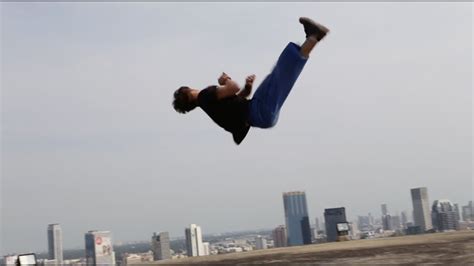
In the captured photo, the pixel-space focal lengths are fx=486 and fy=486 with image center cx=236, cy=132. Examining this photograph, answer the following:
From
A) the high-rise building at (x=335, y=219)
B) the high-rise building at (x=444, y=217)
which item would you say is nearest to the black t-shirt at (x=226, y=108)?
the high-rise building at (x=335, y=219)

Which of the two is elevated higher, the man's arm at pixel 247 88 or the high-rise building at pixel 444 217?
the man's arm at pixel 247 88

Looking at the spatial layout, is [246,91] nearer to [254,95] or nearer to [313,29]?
[254,95]

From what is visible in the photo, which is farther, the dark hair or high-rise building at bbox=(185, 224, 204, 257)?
high-rise building at bbox=(185, 224, 204, 257)

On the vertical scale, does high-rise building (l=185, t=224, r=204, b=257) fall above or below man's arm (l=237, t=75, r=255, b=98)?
below

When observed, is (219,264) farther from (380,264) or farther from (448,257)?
(448,257)

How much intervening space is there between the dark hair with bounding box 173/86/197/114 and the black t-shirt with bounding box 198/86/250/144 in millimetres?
118

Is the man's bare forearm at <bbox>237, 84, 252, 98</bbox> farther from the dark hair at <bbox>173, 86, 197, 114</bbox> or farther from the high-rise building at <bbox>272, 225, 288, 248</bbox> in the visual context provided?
the high-rise building at <bbox>272, 225, 288, 248</bbox>

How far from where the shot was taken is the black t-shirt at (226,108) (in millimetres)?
4953

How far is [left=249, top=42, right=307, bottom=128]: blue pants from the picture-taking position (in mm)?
4793

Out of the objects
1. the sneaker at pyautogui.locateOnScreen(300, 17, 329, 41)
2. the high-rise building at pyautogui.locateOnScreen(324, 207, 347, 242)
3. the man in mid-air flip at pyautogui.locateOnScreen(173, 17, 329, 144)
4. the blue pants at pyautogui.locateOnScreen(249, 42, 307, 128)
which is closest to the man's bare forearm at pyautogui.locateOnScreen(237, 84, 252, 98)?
the man in mid-air flip at pyautogui.locateOnScreen(173, 17, 329, 144)

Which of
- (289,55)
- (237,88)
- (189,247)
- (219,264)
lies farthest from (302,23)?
(189,247)

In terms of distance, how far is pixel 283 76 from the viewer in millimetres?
4801

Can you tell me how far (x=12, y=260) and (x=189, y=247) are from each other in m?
169

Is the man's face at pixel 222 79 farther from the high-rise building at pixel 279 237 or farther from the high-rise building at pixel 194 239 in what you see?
the high-rise building at pixel 279 237
